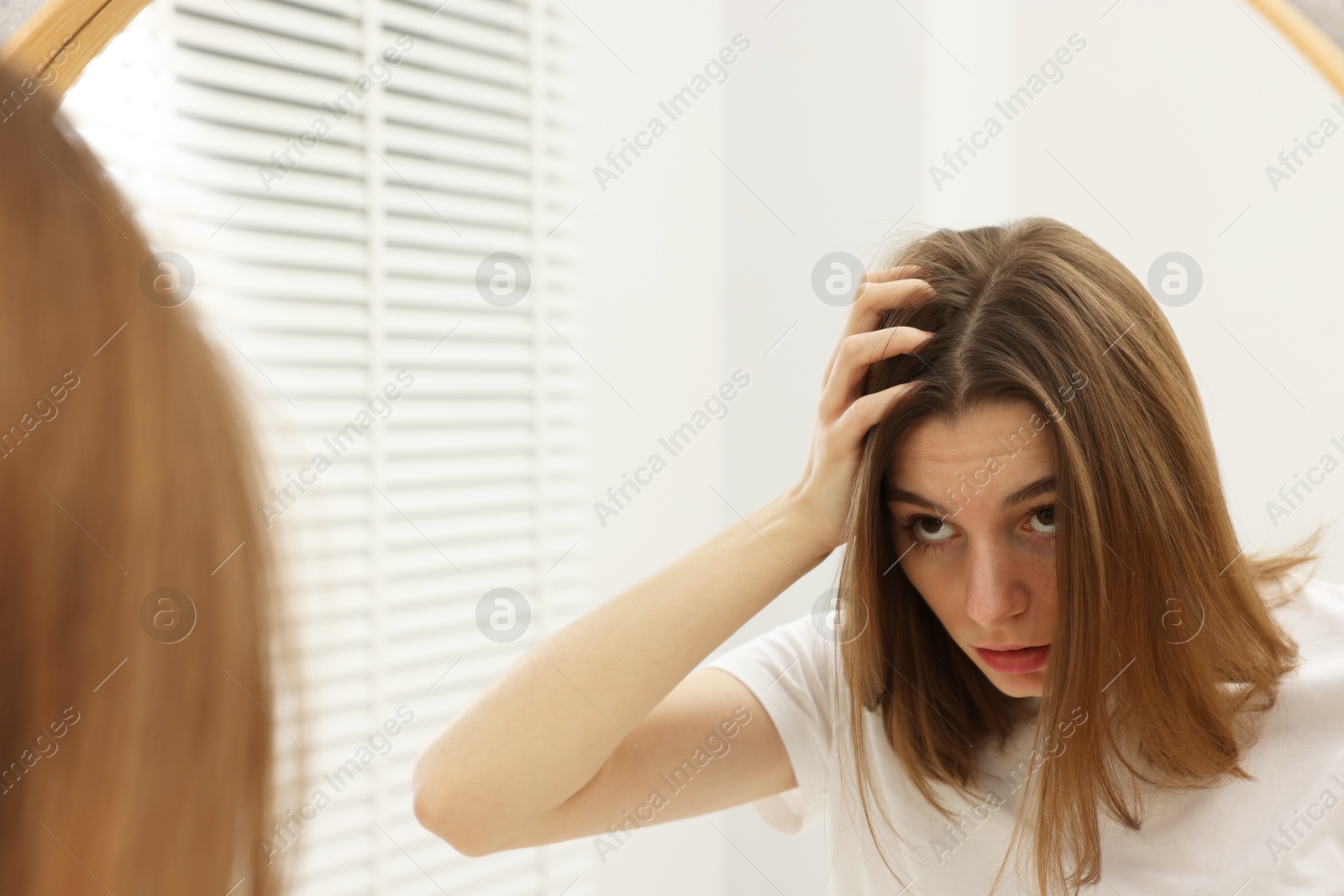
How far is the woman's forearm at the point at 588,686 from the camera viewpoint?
70 cm

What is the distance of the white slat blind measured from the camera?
107 cm

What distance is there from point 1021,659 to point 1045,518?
12 centimetres

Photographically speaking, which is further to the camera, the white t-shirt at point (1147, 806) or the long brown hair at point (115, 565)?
the white t-shirt at point (1147, 806)

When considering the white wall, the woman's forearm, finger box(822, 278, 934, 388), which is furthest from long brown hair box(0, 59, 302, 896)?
the white wall

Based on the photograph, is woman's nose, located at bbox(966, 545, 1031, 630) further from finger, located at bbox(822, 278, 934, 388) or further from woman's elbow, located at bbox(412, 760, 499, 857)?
woman's elbow, located at bbox(412, 760, 499, 857)

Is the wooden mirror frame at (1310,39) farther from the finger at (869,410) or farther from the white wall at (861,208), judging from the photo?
the finger at (869,410)

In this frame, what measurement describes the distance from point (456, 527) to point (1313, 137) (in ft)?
3.53

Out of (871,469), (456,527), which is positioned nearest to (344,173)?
(456,527)

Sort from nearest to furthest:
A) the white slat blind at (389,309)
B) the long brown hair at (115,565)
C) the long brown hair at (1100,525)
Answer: the long brown hair at (115,565) < the long brown hair at (1100,525) < the white slat blind at (389,309)

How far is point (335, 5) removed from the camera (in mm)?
1162

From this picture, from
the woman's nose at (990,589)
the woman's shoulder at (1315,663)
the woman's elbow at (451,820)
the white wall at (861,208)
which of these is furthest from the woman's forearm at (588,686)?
the white wall at (861,208)

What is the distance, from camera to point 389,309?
4.01ft

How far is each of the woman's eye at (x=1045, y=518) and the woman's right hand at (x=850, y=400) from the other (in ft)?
0.41

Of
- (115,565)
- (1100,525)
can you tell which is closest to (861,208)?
(1100,525)
